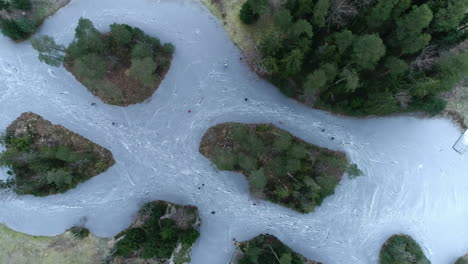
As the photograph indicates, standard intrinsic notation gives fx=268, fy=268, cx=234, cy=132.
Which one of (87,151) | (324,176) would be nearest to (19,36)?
(87,151)

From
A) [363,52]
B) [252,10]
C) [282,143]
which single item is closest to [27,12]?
[252,10]

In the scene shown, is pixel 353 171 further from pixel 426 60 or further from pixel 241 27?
pixel 241 27

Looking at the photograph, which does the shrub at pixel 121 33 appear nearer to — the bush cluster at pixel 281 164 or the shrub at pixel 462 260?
the bush cluster at pixel 281 164

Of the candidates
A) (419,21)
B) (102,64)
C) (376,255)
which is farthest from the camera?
(376,255)

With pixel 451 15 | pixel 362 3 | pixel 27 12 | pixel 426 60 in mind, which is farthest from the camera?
pixel 27 12

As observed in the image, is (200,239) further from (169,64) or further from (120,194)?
(169,64)

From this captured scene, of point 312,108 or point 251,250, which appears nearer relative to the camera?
point 251,250

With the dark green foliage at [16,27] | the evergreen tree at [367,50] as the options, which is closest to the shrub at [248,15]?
the evergreen tree at [367,50]
